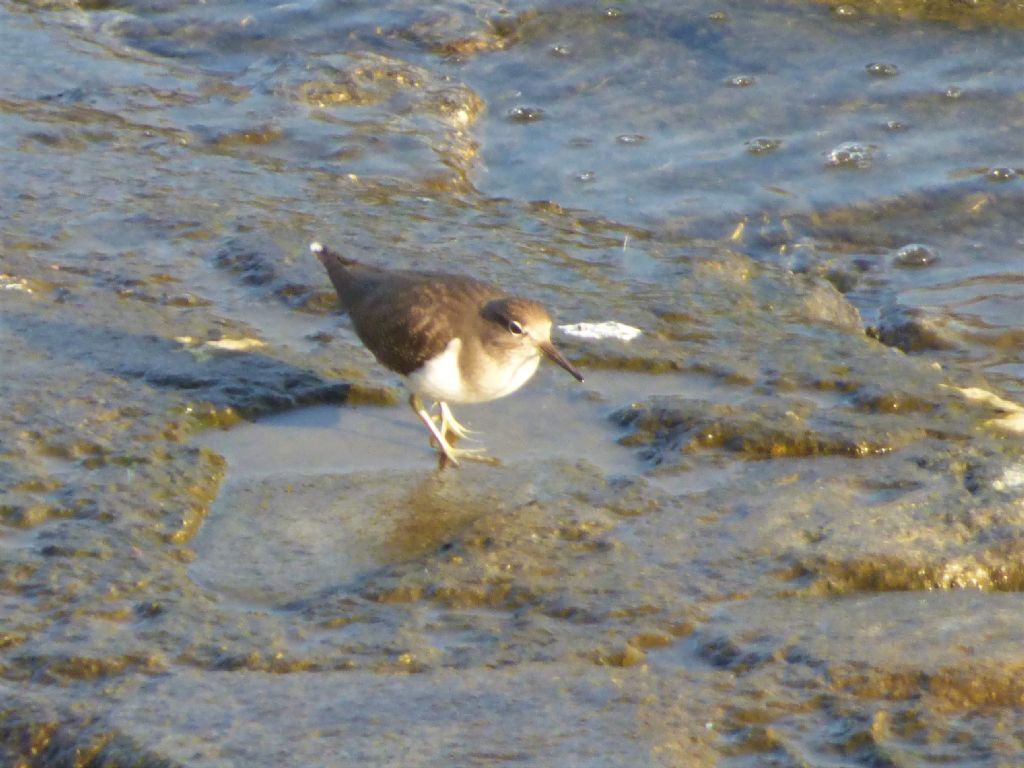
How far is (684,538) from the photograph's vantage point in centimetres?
465

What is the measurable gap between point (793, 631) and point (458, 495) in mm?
1406

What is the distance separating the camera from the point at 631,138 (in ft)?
29.8

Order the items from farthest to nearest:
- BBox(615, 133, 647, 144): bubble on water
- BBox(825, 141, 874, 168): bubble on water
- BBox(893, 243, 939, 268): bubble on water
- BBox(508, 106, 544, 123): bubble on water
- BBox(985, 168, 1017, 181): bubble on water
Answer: BBox(508, 106, 544, 123): bubble on water
BBox(615, 133, 647, 144): bubble on water
BBox(825, 141, 874, 168): bubble on water
BBox(985, 168, 1017, 181): bubble on water
BBox(893, 243, 939, 268): bubble on water

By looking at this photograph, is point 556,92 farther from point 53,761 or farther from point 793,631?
point 53,761

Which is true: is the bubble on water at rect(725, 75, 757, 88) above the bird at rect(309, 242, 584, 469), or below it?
below

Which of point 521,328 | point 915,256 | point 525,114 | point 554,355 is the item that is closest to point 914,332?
point 915,256

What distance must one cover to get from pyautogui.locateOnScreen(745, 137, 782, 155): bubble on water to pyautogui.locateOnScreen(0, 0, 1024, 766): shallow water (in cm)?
3

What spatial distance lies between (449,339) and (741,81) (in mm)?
4916

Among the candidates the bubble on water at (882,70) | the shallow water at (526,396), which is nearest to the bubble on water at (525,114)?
the shallow water at (526,396)

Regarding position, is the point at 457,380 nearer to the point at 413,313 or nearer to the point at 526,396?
the point at 413,313

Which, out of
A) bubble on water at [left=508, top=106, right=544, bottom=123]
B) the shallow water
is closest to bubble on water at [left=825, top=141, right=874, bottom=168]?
the shallow water

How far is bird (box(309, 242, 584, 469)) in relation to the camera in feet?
A: 17.1

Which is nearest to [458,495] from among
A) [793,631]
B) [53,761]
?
[793,631]

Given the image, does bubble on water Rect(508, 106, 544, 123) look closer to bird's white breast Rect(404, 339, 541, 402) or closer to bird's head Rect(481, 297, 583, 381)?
bird's head Rect(481, 297, 583, 381)
